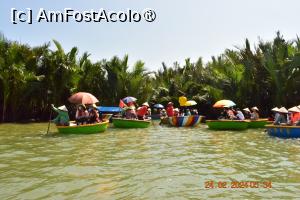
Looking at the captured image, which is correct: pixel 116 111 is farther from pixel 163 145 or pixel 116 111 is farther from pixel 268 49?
pixel 163 145

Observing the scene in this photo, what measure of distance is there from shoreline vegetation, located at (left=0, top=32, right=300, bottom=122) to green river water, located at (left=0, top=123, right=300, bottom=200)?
12.1m

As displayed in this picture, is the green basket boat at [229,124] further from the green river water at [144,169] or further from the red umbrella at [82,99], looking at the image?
the red umbrella at [82,99]

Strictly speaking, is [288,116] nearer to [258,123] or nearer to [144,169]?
[258,123]

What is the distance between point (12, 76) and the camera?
25922 mm

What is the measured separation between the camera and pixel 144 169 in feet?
30.3

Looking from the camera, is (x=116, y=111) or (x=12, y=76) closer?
(x=12, y=76)

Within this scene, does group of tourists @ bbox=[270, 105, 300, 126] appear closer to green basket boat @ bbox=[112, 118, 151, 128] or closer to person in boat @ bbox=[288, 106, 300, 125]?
person in boat @ bbox=[288, 106, 300, 125]

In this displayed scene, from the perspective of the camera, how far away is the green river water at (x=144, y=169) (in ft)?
23.1

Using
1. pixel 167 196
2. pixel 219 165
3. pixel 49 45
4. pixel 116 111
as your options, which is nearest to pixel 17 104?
pixel 49 45

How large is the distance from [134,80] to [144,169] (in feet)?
76.0

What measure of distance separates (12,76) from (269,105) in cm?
1878

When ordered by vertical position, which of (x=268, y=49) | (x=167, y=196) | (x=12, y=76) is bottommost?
(x=167, y=196)

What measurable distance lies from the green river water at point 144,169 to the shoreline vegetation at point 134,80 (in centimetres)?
1206

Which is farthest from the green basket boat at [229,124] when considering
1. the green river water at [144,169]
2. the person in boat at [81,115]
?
the person in boat at [81,115]
